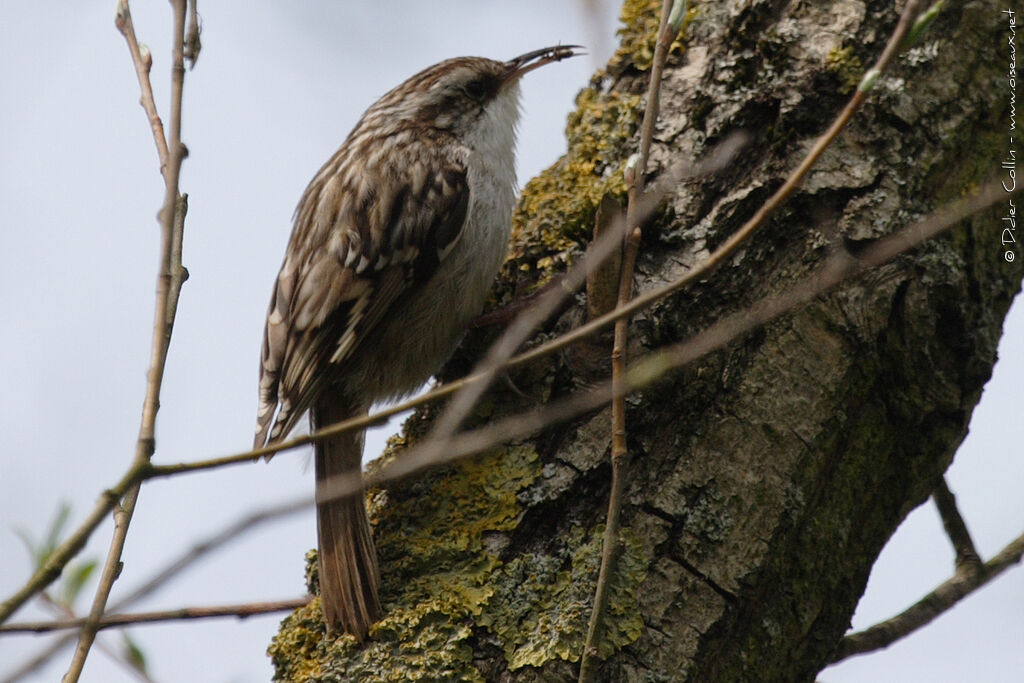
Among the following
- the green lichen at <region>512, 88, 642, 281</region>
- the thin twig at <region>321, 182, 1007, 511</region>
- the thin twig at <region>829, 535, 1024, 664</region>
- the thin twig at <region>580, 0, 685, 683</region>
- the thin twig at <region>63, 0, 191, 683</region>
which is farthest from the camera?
the green lichen at <region>512, 88, 642, 281</region>

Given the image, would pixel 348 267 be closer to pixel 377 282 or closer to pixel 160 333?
pixel 377 282

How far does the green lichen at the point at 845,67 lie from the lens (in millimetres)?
2121

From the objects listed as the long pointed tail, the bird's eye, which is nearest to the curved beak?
the bird's eye

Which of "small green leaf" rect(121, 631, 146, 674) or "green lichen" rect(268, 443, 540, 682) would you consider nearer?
"small green leaf" rect(121, 631, 146, 674)

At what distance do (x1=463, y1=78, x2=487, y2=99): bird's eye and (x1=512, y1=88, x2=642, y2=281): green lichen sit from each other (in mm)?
522

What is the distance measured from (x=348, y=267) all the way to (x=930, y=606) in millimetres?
1483

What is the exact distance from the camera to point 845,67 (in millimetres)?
2137

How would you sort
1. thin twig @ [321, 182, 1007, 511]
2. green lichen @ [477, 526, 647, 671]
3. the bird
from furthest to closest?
the bird, green lichen @ [477, 526, 647, 671], thin twig @ [321, 182, 1007, 511]

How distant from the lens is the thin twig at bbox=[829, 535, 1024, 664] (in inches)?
83.1

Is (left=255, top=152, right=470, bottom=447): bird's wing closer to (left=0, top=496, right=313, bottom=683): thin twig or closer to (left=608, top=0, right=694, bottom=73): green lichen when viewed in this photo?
(left=608, top=0, right=694, bottom=73): green lichen

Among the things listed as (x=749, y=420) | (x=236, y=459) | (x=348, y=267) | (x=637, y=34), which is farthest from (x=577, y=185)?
(x=236, y=459)

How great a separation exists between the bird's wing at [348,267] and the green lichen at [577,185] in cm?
22

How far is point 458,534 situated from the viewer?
1.96 m

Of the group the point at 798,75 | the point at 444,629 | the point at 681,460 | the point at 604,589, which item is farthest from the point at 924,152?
the point at 444,629
